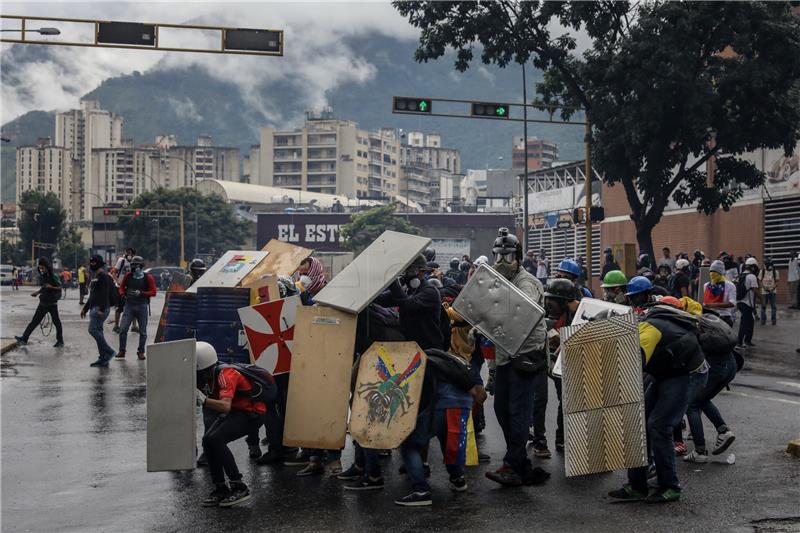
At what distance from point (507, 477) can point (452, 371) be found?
998 mm

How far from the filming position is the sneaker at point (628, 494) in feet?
25.5

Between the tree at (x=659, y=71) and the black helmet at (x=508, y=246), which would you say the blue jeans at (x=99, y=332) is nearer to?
the black helmet at (x=508, y=246)

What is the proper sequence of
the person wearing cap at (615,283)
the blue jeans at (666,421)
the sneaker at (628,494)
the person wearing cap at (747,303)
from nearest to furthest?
1. the blue jeans at (666,421)
2. the sneaker at (628,494)
3. the person wearing cap at (615,283)
4. the person wearing cap at (747,303)

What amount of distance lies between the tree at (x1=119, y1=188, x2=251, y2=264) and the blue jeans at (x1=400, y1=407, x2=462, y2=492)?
90.9 metres

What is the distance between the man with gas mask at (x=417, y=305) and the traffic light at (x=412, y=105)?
57.3 feet

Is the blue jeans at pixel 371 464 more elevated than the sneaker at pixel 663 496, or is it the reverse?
the blue jeans at pixel 371 464

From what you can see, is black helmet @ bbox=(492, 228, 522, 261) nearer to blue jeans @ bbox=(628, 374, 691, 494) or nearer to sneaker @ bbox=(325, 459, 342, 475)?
blue jeans @ bbox=(628, 374, 691, 494)

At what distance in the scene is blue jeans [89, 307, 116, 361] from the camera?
17.4 meters

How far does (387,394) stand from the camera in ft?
26.2

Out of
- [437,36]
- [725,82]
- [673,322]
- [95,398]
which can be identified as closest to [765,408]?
[673,322]

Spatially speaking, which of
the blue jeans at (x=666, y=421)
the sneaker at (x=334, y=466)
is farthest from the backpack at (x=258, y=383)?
the blue jeans at (x=666, y=421)

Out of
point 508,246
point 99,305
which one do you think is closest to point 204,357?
point 508,246

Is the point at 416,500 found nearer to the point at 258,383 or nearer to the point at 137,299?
the point at 258,383

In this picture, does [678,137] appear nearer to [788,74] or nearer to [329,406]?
[788,74]
